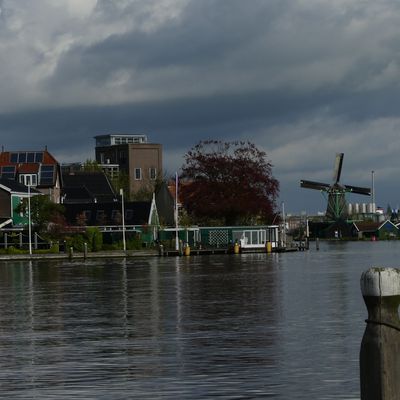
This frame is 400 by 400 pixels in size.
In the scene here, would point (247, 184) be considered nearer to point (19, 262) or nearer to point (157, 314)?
point (19, 262)

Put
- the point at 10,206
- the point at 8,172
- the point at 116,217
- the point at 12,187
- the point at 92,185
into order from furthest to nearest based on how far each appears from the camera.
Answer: the point at 92,185 → the point at 8,172 → the point at 116,217 → the point at 12,187 → the point at 10,206

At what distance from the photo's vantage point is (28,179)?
491 ft

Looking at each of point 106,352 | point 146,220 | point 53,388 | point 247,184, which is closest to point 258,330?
point 106,352

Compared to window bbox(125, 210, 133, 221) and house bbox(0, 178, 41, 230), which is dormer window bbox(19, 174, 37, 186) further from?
house bbox(0, 178, 41, 230)

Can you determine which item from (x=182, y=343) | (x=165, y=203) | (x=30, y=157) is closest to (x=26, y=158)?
(x=30, y=157)

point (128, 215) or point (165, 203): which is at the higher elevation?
point (165, 203)

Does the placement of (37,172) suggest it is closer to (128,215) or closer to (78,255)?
(128,215)

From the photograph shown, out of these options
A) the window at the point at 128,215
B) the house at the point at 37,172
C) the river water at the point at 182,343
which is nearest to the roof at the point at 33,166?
the house at the point at 37,172

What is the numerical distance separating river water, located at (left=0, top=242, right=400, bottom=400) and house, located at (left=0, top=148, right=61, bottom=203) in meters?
97.2

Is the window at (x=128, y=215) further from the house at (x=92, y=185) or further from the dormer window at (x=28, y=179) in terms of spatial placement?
the house at (x=92, y=185)

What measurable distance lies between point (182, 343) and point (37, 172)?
125 metres

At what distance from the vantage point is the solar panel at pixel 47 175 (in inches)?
5837

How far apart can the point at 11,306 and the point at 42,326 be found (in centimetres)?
1049

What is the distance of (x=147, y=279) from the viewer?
2525 inches
